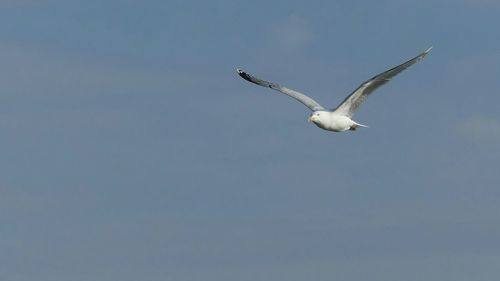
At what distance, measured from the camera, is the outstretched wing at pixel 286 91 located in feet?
247

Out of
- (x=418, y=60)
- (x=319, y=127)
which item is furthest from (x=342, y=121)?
(x=418, y=60)

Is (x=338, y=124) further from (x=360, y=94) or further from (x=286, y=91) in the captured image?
(x=286, y=91)

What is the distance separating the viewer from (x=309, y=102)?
249 ft

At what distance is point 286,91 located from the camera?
78562 millimetres

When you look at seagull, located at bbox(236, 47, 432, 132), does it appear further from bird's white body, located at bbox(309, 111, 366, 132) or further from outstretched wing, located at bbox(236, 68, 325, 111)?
outstretched wing, located at bbox(236, 68, 325, 111)

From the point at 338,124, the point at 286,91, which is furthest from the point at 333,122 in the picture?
the point at 286,91

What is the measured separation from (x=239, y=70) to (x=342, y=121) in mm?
14937

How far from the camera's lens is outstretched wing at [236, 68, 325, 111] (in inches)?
2960

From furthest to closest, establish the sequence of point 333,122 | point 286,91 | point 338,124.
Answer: point 286,91 < point 333,122 < point 338,124

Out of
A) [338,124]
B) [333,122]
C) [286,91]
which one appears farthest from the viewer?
[286,91]

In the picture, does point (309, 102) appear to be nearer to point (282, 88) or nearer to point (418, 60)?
point (282, 88)

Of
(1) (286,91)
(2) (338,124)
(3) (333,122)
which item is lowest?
(2) (338,124)

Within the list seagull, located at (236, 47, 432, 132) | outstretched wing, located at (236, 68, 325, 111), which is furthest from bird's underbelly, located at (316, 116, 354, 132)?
outstretched wing, located at (236, 68, 325, 111)

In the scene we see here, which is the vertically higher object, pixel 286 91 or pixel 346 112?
pixel 286 91
